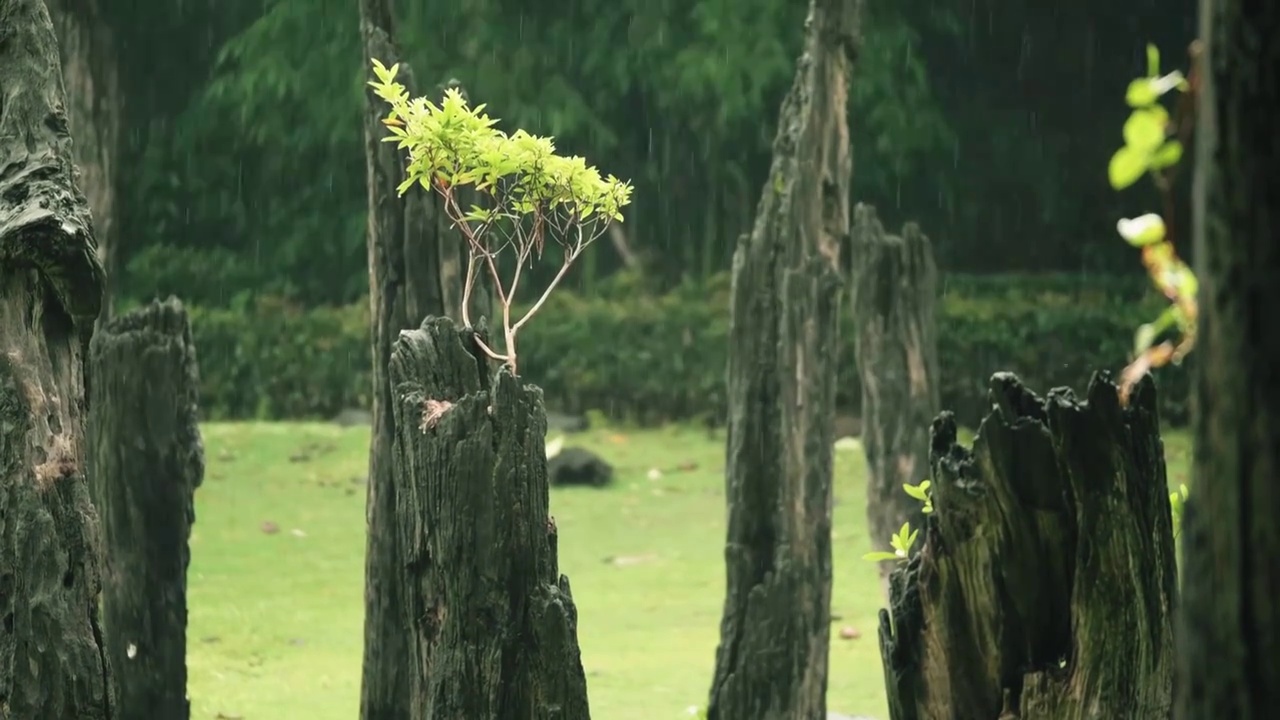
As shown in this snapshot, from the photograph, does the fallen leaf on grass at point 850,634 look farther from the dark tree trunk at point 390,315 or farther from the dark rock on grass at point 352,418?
the dark rock on grass at point 352,418

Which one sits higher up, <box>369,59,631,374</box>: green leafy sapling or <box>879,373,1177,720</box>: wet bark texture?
<box>369,59,631,374</box>: green leafy sapling

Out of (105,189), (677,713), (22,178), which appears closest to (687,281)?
(105,189)

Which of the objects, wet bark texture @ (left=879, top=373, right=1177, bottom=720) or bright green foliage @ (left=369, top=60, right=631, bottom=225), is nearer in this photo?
wet bark texture @ (left=879, top=373, right=1177, bottom=720)

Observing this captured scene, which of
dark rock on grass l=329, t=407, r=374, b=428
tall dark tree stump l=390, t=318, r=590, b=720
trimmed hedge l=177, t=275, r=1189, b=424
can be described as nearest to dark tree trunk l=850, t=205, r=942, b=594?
tall dark tree stump l=390, t=318, r=590, b=720

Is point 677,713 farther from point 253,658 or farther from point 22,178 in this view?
point 22,178

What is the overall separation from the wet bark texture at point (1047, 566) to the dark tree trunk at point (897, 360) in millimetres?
4583

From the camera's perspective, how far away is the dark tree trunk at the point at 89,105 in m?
9.42

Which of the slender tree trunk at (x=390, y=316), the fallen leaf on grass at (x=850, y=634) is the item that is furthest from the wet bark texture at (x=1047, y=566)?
the fallen leaf on grass at (x=850, y=634)

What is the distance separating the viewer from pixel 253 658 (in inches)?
349

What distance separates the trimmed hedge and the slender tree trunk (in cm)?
976

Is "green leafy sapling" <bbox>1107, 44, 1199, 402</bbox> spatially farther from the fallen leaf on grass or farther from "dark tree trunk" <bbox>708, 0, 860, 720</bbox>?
the fallen leaf on grass

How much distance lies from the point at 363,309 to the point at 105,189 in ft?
23.7

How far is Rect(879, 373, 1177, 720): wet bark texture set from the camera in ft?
11.0

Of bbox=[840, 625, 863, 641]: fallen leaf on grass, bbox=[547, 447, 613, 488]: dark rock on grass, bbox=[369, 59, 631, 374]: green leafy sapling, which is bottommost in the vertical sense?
bbox=[840, 625, 863, 641]: fallen leaf on grass
